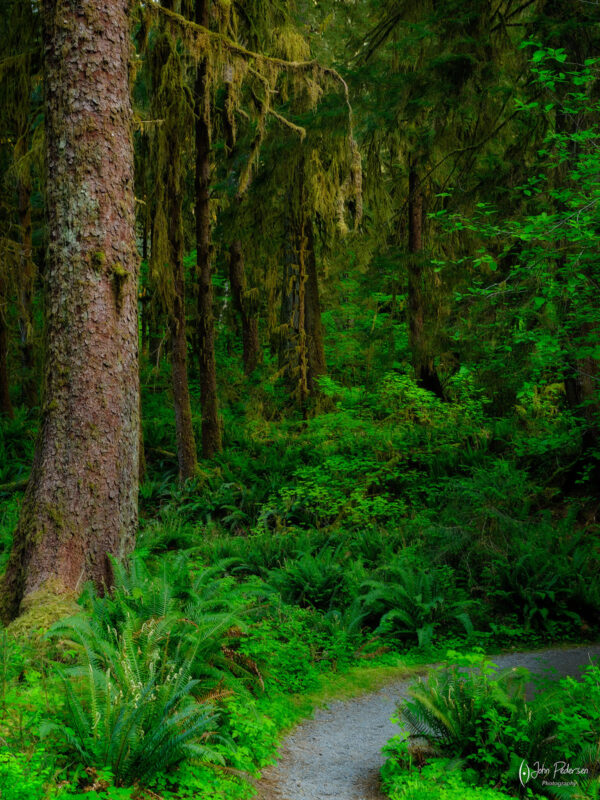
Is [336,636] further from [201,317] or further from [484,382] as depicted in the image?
[201,317]

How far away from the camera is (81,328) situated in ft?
17.4

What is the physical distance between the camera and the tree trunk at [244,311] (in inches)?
713

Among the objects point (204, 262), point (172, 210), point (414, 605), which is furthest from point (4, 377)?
point (414, 605)

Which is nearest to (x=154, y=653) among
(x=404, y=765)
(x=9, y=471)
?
(x=404, y=765)

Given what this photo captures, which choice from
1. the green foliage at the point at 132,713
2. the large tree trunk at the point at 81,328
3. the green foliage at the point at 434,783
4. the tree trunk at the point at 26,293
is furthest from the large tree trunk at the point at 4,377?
the green foliage at the point at 434,783

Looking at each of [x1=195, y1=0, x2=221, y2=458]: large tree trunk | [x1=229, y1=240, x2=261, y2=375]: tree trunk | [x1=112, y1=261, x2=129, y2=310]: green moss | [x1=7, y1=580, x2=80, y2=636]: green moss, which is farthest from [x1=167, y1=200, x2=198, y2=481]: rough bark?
[x1=7, y1=580, x2=80, y2=636]: green moss

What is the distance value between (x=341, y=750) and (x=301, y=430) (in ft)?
31.5

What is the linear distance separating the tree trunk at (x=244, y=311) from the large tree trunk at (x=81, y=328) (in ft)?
40.9

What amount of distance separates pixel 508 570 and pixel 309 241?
363 inches

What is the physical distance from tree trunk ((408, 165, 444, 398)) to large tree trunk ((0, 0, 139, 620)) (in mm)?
8800

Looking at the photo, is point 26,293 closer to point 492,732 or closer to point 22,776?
point 22,776

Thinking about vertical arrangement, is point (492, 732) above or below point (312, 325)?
below

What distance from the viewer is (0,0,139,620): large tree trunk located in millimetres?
5219

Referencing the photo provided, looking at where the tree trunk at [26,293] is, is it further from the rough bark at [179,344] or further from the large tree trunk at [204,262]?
the large tree trunk at [204,262]
